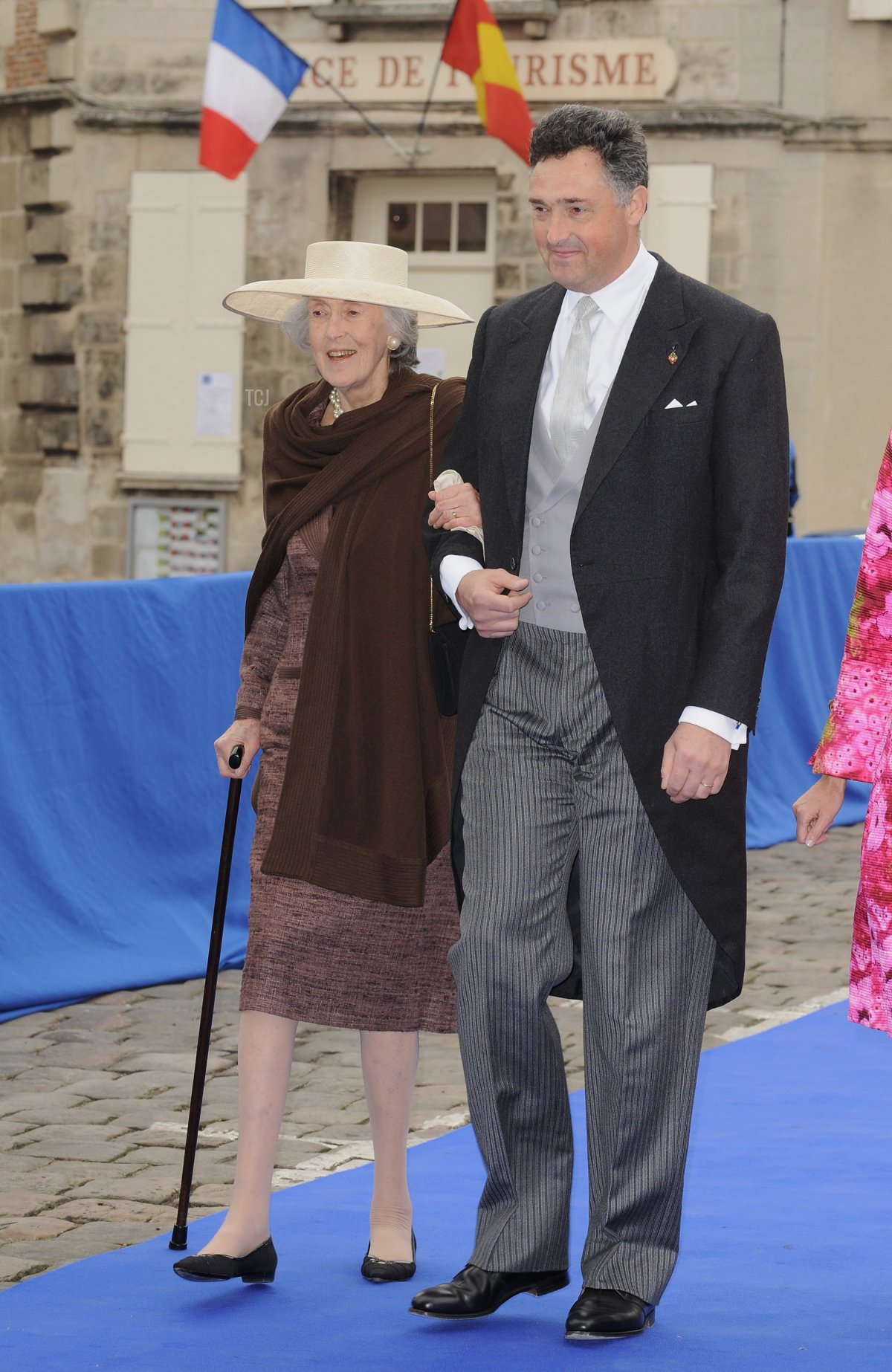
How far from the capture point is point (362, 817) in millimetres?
4309

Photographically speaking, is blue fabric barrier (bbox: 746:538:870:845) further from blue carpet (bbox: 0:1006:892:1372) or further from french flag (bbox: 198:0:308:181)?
french flag (bbox: 198:0:308:181)

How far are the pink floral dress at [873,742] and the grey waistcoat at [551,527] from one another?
0.46 m

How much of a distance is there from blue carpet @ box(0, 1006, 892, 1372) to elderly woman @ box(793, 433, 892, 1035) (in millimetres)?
612

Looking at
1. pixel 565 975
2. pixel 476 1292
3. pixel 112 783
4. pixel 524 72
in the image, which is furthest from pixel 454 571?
pixel 524 72

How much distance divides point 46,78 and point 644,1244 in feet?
59.7

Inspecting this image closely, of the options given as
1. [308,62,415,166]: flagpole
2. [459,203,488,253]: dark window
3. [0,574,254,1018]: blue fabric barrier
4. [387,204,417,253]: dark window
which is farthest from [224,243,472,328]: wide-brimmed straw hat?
[387,204,417,253]: dark window

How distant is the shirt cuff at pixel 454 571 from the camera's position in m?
3.97

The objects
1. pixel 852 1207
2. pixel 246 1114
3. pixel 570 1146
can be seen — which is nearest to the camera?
pixel 570 1146

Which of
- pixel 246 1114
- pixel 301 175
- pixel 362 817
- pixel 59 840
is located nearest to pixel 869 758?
pixel 362 817

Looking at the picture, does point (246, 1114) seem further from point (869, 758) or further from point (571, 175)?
point (571, 175)

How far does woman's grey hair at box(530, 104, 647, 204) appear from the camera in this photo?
379 cm

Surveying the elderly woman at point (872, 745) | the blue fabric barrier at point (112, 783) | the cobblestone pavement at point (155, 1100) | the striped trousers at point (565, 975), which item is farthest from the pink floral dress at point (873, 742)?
the blue fabric barrier at point (112, 783)

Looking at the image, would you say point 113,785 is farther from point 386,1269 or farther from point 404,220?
point 404,220

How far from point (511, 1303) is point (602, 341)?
1.72m
